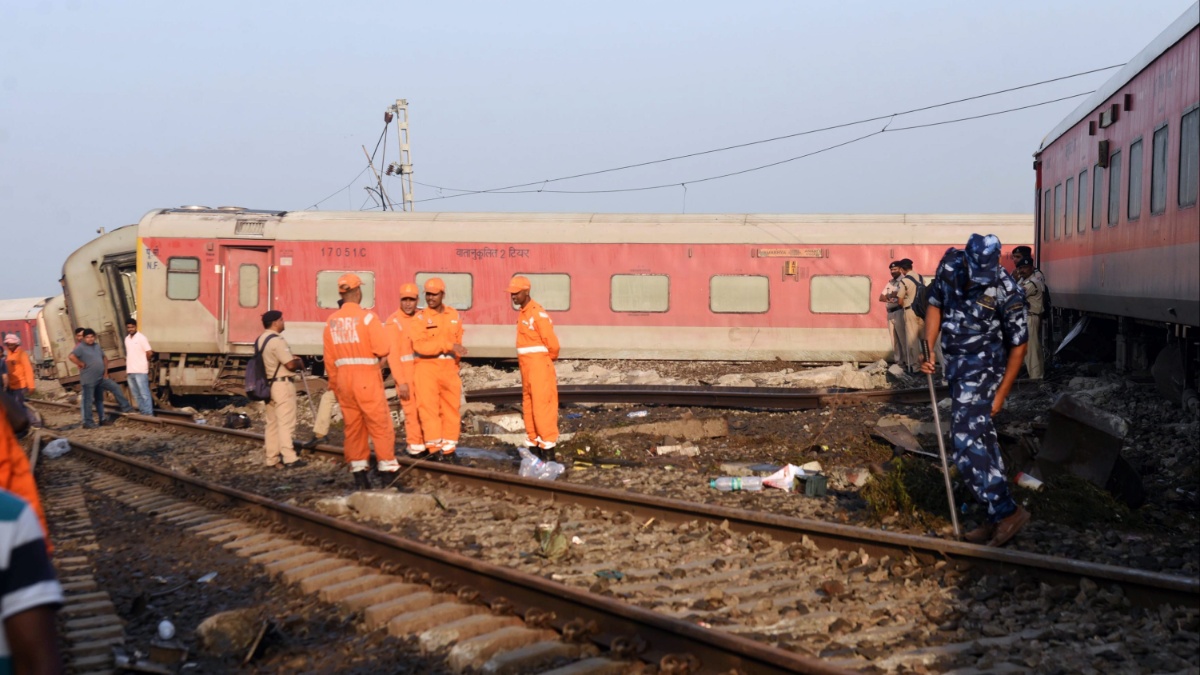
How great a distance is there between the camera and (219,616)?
5.61 meters

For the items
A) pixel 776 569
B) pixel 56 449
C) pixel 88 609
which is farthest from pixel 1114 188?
pixel 56 449

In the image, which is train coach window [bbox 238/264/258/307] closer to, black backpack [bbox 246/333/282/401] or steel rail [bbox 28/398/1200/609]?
black backpack [bbox 246/333/282/401]

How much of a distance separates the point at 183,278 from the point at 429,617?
17.0 m

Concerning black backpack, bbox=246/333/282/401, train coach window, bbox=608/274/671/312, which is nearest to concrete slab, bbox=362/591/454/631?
black backpack, bbox=246/333/282/401

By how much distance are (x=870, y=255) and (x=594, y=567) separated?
14599 millimetres

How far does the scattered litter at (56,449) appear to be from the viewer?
49.6 feet

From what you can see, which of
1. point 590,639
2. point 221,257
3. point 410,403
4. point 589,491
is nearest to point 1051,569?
point 590,639

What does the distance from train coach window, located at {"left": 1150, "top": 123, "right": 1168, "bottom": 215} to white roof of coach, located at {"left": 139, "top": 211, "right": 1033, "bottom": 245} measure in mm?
9017

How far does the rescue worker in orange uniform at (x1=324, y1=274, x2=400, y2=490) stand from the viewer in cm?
958

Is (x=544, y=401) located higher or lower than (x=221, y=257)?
lower

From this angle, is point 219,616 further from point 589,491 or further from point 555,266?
point 555,266

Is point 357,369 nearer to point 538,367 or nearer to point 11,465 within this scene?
point 538,367

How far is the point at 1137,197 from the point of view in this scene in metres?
11.4

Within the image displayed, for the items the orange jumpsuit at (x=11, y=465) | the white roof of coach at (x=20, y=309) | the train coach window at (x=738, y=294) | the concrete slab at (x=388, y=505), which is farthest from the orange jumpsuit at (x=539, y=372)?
the white roof of coach at (x=20, y=309)
